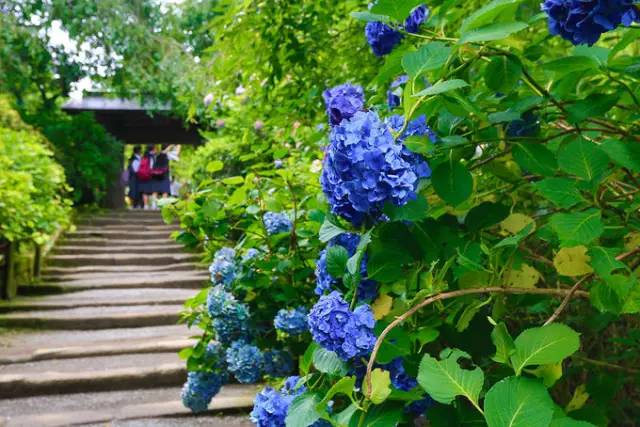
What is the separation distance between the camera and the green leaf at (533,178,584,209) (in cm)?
80

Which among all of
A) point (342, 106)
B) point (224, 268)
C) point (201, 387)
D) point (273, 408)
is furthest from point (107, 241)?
point (342, 106)

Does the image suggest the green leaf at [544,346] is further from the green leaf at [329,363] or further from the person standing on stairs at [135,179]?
the person standing on stairs at [135,179]

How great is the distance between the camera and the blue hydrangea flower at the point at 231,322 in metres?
1.95

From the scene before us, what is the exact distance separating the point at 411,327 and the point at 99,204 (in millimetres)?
11046

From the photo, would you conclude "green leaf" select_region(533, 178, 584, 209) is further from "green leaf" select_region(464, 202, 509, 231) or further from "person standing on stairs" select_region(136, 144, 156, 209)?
"person standing on stairs" select_region(136, 144, 156, 209)

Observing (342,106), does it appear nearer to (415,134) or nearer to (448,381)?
(415,134)

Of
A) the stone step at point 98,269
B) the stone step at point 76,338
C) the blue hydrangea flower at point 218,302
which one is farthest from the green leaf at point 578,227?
the stone step at point 98,269

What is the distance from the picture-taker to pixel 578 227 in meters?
0.77

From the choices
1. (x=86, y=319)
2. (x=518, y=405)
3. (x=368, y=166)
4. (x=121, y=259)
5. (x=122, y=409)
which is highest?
(x=368, y=166)

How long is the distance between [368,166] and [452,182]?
157 millimetres

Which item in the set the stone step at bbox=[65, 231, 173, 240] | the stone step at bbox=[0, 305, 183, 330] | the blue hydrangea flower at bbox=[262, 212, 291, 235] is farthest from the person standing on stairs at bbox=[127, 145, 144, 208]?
the blue hydrangea flower at bbox=[262, 212, 291, 235]

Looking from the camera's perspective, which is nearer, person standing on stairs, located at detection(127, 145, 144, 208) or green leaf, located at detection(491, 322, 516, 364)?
green leaf, located at detection(491, 322, 516, 364)

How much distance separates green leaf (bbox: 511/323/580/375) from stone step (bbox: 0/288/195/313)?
5051 millimetres

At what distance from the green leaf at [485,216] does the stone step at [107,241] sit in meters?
7.51
